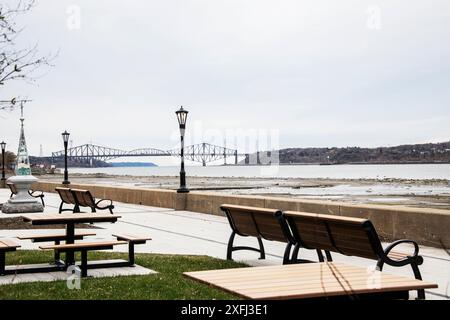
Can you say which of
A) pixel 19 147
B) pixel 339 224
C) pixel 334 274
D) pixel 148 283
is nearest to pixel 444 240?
pixel 339 224

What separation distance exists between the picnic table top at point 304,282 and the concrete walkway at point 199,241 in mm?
2031

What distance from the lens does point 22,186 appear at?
20766 mm

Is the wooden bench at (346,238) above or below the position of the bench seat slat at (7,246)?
above

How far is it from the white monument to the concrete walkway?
486mm

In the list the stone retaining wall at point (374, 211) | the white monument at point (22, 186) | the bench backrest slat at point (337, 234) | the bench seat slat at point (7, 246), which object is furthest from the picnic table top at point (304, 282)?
the white monument at point (22, 186)

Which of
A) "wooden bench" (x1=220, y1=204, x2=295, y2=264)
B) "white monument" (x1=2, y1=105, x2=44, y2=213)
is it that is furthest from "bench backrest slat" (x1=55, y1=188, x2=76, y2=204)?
"wooden bench" (x1=220, y1=204, x2=295, y2=264)

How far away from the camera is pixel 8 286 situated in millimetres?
7887

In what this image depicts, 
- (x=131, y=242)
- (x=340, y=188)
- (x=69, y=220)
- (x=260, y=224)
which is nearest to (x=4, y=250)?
(x=69, y=220)

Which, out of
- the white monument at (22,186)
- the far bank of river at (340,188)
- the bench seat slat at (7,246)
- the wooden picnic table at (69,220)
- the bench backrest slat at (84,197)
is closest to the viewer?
the bench seat slat at (7,246)

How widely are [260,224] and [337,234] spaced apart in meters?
2.20

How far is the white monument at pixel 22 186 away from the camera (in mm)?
20797

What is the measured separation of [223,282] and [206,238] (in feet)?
27.1

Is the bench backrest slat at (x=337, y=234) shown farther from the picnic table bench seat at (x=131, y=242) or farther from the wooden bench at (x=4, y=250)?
the wooden bench at (x=4, y=250)

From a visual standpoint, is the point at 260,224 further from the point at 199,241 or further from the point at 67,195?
the point at 67,195
